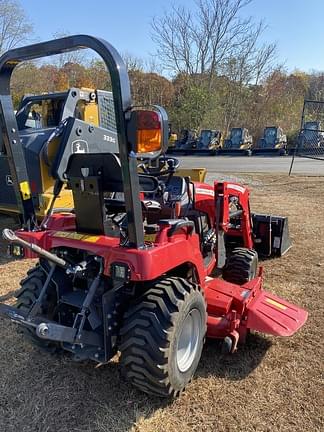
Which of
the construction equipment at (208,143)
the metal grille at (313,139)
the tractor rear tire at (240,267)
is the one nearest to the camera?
the tractor rear tire at (240,267)

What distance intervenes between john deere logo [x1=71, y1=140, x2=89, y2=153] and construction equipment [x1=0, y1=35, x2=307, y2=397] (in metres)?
2.22

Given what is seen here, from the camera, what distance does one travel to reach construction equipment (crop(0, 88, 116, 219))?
5.18m

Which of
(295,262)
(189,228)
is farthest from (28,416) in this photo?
(295,262)

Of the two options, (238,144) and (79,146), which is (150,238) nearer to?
(79,146)

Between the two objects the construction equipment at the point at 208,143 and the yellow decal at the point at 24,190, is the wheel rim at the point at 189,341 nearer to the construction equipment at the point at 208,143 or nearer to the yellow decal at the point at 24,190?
the yellow decal at the point at 24,190

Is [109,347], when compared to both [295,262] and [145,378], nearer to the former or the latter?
[145,378]

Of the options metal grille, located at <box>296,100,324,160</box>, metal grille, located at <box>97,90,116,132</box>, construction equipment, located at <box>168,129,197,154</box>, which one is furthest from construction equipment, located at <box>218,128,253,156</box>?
metal grille, located at <box>97,90,116,132</box>

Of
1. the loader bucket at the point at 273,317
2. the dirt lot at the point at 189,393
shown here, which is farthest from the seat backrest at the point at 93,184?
the loader bucket at the point at 273,317

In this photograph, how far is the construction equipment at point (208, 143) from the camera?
24044mm

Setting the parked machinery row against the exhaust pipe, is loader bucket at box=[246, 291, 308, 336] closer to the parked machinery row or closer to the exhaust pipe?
the exhaust pipe

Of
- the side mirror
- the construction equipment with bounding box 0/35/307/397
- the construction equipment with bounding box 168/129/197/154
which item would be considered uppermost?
the side mirror

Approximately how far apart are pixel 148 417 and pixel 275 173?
41.3 feet

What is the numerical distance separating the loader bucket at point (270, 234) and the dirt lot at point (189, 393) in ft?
5.04

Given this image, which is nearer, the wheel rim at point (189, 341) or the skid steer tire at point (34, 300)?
the wheel rim at point (189, 341)
